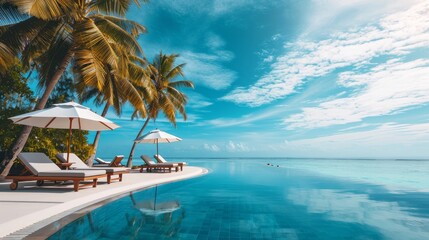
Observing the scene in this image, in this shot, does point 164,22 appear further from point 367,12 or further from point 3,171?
point 3,171

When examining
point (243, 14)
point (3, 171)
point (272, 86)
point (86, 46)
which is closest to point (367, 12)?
point (243, 14)

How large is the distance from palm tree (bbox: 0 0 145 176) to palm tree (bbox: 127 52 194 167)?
7939 millimetres

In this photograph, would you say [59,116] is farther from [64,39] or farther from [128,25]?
[128,25]

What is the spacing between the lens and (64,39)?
967 cm

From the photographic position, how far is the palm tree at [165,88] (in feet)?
61.8

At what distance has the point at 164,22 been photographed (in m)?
20.6

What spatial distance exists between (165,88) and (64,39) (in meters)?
10.5

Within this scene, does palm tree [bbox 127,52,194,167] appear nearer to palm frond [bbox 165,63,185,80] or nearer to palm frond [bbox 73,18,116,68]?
palm frond [bbox 165,63,185,80]

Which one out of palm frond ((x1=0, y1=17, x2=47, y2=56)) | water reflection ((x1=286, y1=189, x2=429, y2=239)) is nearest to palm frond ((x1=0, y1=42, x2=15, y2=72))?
palm frond ((x1=0, y1=17, x2=47, y2=56))

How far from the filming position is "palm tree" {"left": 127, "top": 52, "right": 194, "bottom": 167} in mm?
18828

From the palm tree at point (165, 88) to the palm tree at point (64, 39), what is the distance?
7.94m

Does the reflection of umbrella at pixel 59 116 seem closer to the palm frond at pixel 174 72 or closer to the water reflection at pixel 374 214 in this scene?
the water reflection at pixel 374 214

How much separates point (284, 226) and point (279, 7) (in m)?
14.0

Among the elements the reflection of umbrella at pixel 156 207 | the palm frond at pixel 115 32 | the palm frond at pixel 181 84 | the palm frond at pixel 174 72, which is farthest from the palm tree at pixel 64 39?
the palm frond at pixel 181 84
